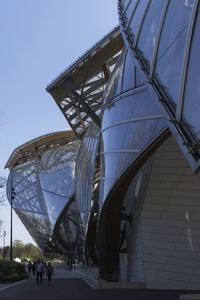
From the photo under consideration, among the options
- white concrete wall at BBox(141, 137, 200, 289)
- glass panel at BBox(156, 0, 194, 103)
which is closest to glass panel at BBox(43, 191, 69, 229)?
white concrete wall at BBox(141, 137, 200, 289)

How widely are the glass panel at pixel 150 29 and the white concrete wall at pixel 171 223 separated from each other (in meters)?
6.02

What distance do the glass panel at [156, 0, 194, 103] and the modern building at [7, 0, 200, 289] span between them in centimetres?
2

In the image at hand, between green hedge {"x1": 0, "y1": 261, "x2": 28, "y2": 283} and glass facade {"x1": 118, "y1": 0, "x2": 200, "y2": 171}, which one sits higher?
glass facade {"x1": 118, "y1": 0, "x2": 200, "y2": 171}

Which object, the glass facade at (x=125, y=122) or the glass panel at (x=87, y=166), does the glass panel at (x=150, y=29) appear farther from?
the glass panel at (x=87, y=166)

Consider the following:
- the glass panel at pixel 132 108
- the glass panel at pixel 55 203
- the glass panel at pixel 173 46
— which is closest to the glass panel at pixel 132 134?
the glass panel at pixel 132 108

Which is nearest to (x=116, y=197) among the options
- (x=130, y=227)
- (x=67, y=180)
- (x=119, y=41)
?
(x=130, y=227)

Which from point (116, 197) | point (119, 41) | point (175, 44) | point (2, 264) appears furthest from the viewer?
point (119, 41)

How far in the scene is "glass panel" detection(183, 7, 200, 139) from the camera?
24.8ft

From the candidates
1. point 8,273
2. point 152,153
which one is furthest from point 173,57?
point 8,273

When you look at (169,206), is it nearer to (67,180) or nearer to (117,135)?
(117,135)

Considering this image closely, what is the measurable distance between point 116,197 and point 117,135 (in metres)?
3.25

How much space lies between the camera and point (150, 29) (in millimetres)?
10953

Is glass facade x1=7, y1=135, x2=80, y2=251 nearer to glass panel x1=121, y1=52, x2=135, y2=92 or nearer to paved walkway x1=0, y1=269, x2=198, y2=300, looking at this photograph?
paved walkway x1=0, y1=269, x2=198, y2=300

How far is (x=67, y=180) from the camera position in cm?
4853
